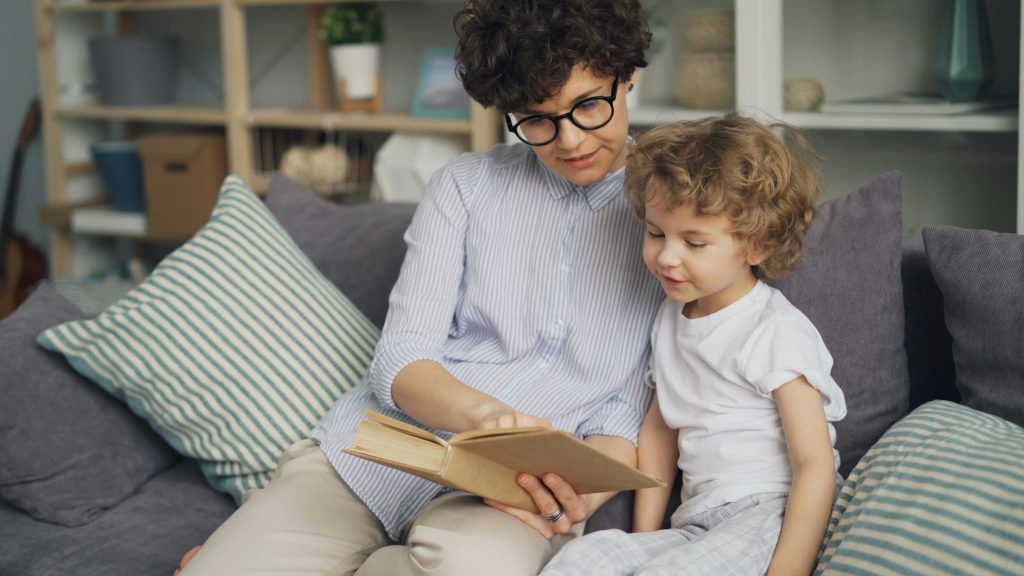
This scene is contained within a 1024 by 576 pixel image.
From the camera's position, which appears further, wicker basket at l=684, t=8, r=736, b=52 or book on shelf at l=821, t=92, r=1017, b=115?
wicker basket at l=684, t=8, r=736, b=52

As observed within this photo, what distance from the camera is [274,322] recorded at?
1.74 metres

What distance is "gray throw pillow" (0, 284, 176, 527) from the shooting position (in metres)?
1.62

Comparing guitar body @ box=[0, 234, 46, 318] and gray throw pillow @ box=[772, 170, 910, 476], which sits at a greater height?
gray throw pillow @ box=[772, 170, 910, 476]

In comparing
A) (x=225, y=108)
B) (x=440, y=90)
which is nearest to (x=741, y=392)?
(x=440, y=90)

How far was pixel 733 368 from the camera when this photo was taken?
1312 mm

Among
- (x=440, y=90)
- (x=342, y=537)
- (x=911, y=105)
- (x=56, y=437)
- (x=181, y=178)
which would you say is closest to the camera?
(x=342, y=537)

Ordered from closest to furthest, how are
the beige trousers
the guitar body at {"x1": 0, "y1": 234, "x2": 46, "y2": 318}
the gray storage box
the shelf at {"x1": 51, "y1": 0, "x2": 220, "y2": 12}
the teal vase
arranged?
the beige trousers → the teal vase → the shelf at {"x1": 51, "y1": 0, "x2": 220, "y2": 12} → the gray storage box → the guitar body at {"x1": 0, "y1": 234, "x2": 46, "y2": 318}

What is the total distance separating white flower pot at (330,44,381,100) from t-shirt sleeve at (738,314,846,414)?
2.10m

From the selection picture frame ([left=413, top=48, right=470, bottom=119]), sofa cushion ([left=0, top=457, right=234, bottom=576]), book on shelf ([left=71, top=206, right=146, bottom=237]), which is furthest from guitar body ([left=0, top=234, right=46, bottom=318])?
sofa cushion ([left=0, top=457, right=234, bottom=576])

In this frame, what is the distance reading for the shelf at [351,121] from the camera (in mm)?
2961

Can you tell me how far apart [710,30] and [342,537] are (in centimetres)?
158

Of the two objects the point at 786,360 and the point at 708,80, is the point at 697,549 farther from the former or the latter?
the point at 708,80

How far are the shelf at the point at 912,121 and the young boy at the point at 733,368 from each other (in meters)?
0.93

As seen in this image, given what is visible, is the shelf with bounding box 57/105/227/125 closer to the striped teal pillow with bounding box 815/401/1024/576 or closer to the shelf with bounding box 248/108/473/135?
the shelf with bounding box 248/108/473/135
